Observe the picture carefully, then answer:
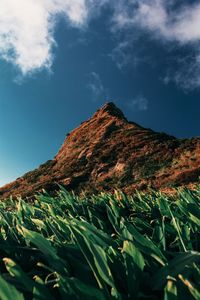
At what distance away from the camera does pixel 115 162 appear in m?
43.8

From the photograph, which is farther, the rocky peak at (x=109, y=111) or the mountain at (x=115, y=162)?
the rocky peak at (x=109, y=111)

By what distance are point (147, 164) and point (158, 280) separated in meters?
40.2

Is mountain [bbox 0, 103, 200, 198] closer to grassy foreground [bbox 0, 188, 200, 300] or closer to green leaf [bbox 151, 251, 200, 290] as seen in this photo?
grassy foreground [bbox 0, 188, 200, 300]

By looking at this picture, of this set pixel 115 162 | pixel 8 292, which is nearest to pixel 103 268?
pixel 8 292

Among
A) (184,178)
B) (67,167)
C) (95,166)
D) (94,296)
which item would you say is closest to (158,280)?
(94,296)

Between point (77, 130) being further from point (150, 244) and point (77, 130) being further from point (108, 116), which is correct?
point (150, 244)

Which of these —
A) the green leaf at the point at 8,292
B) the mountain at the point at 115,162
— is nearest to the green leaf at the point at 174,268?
the green leaf at the point at 8,292

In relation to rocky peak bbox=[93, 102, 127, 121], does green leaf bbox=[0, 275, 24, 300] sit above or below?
below

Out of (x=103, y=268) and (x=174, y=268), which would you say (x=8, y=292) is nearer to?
(x=103, y=268)

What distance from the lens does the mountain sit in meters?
36.2

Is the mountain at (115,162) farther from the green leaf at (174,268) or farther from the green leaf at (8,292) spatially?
the green leaf at (8,292)

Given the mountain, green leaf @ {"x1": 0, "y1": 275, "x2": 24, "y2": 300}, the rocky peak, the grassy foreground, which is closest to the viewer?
green leaf @ {"x1": 0, "y1": 275, "x2": 24, "y2": 300}

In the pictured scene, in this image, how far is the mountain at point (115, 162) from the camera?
3622 centimetres

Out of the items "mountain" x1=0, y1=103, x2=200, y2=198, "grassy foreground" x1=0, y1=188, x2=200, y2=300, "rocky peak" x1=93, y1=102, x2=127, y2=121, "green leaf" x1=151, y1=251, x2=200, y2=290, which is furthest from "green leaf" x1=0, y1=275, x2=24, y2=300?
"rocky peak" x1=93, y1=102, x2=127, y2=121
